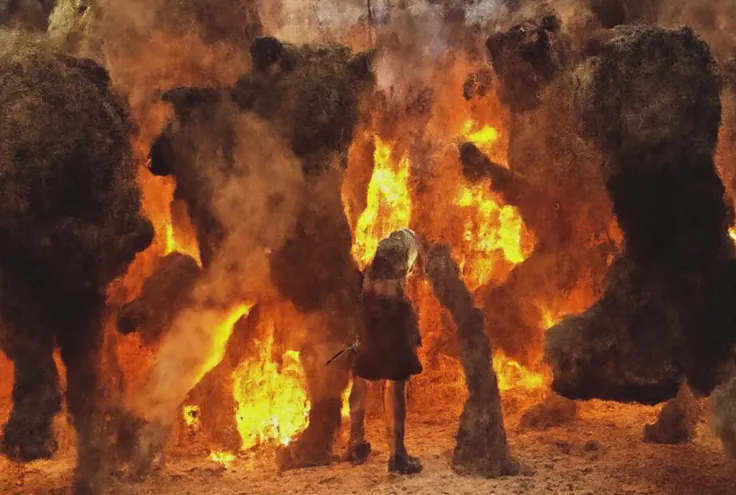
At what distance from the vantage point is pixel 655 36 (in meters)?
5.07

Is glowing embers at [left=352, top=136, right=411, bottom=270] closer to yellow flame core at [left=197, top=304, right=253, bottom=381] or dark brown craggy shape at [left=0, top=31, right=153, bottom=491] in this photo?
yellow flame core at [left=197, top=304, right=253, bottom=381]

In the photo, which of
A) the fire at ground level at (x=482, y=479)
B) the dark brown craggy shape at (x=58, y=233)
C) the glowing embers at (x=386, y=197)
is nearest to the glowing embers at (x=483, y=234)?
the glowing embers at (x=386, y=197)

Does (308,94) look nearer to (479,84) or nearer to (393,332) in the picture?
(393,332)

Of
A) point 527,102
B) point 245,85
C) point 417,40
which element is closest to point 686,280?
point 527,102

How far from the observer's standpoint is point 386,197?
27.8 feet

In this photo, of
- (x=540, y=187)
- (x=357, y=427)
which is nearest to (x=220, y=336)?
(x=357, y=427)

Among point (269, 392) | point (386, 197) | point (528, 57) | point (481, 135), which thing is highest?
point (528, 57)

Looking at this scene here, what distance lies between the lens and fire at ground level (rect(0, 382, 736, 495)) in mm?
5238

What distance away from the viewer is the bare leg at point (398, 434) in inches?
221

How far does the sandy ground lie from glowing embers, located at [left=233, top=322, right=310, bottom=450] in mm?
629

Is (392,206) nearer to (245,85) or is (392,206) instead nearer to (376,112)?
(376,112)

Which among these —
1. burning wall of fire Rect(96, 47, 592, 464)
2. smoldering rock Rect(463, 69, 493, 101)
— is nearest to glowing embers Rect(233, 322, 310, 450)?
burning wall of fire Rect(96, 47, 592, 464)

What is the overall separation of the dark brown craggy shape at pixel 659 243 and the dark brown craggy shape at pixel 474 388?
65 cm

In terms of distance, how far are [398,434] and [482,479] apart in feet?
2.35
